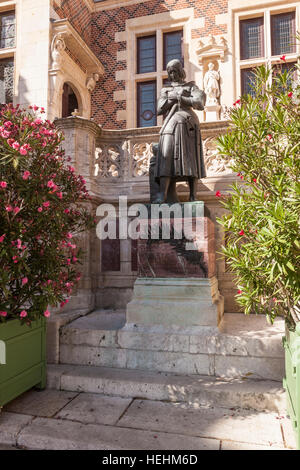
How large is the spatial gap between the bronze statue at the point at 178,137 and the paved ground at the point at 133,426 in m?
2.35

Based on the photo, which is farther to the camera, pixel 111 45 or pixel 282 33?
pixel 111 45

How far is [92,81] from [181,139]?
19.4 feet

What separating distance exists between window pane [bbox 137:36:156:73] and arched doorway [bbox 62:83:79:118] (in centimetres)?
209

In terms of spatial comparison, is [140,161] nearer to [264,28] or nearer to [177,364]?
[177,364]

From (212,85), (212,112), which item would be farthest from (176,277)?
(212,85)

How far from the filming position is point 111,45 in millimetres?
8789

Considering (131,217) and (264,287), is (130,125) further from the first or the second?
(264,287)

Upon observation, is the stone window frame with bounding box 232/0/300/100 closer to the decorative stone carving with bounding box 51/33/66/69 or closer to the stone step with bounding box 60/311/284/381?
the decorative stone carving with bounding box 51/33/66/69

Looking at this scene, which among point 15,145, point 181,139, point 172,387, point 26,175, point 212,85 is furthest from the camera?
point 212,85

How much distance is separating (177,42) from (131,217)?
5875 millimetres

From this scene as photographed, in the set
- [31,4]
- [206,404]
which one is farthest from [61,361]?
[31,4]

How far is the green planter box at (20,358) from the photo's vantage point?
8.74 ft

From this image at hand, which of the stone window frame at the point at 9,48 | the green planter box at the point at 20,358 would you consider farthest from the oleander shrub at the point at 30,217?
the stone window frame at the point at 9,48

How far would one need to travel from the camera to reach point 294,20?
7.61 m
